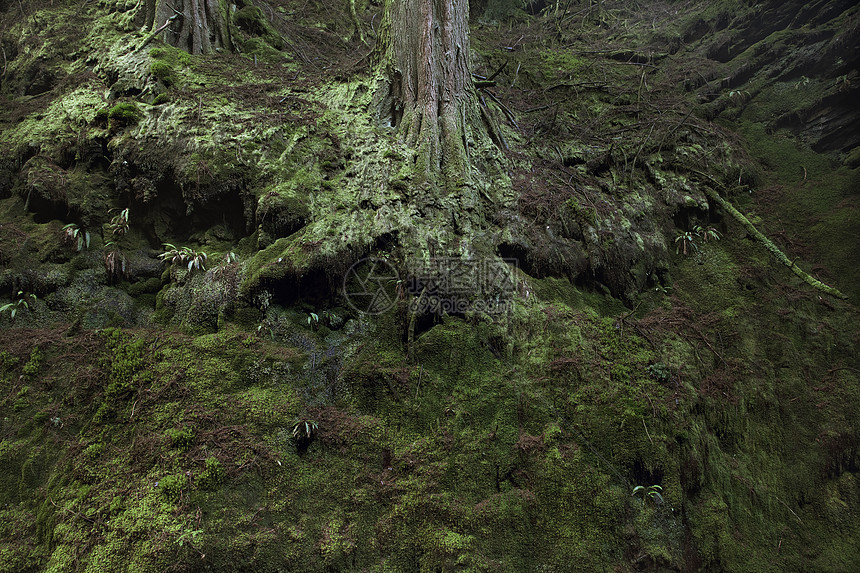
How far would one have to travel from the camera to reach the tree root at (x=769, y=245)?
6.25 meters

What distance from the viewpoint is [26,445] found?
3.94 metres

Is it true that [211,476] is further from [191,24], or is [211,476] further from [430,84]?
[191,24]

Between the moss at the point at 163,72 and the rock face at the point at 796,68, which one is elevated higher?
the rock face at the point at 796,68

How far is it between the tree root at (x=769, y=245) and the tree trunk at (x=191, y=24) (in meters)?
10.1

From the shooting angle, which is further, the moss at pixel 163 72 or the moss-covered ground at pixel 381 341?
the moss at pixel 163 72

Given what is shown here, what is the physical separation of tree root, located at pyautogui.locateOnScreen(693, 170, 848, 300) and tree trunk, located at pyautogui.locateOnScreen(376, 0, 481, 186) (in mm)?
4577

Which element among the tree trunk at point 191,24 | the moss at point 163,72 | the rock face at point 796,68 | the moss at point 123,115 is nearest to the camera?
the moss at point 123,115

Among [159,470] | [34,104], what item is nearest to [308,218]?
[159,470]

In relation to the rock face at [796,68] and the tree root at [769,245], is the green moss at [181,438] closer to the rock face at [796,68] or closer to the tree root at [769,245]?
the tree root at [769,245]

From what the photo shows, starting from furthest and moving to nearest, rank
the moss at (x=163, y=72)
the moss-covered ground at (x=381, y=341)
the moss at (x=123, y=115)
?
the moss at (x=163, y=72) < the moss at (x=123, y=115) < the moss-covered ground at (x=381, y=341)

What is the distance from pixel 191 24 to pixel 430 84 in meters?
5.45

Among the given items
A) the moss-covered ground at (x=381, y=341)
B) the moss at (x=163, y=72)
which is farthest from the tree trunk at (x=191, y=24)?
the moss at (x=163, y=72)

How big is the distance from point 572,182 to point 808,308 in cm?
409

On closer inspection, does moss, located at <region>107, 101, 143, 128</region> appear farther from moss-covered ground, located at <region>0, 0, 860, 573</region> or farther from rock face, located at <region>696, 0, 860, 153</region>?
rock face, located at <region>696, 0, 860, 153</region>
